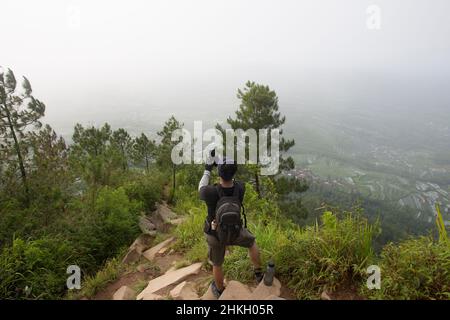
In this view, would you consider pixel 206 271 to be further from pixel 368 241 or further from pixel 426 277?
pixel 426 277

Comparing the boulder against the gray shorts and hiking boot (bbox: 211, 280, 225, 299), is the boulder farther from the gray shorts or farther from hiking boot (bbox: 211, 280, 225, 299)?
the gray shorts

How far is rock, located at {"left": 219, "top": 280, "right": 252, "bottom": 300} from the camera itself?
140 inches

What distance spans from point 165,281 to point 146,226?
13.3 feet

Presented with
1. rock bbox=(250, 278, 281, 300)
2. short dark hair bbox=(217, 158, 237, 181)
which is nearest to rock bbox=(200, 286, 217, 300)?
rock bbox=(250, 278, 281, 300)

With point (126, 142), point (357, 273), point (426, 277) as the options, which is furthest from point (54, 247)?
point (126, 142)

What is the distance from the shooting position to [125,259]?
236 inches

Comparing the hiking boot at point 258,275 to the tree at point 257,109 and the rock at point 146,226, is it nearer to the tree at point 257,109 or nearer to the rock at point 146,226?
the rock at point 146,226

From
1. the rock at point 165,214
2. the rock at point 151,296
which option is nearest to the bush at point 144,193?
the rock at point 165,214

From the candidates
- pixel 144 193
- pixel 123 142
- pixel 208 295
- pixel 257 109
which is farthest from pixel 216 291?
pixel 123 142

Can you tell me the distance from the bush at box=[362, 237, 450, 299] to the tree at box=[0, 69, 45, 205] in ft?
38.9

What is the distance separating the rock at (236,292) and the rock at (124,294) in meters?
1.71

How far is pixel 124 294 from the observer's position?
4.36 meters

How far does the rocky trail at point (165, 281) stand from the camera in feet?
12.0

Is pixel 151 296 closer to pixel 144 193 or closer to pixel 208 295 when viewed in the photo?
pixel 208 295
